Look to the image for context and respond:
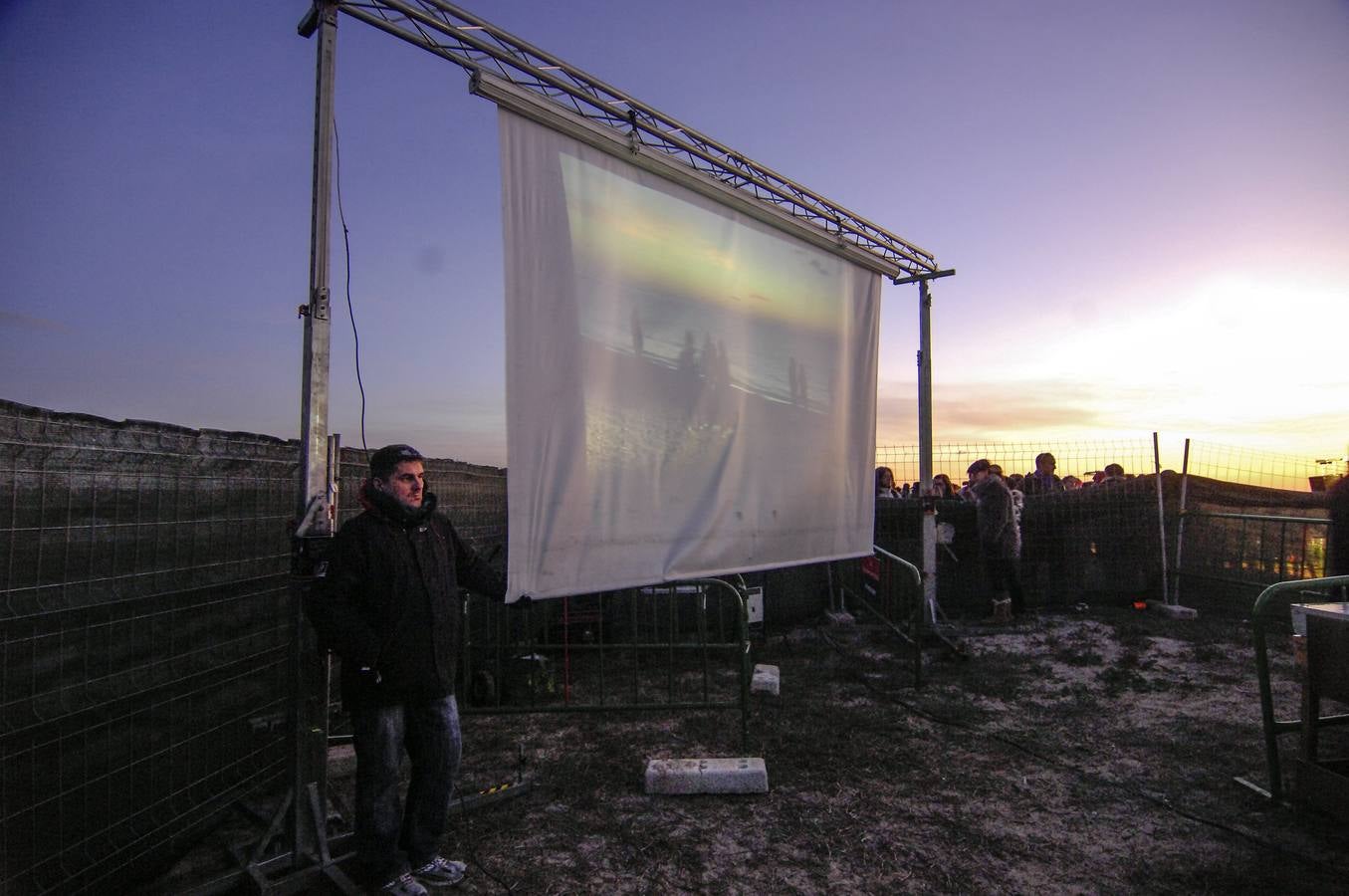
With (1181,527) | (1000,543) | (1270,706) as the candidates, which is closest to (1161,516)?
(1181,527)

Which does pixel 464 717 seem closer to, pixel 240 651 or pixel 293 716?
pixel 240 651

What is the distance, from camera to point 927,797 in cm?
390

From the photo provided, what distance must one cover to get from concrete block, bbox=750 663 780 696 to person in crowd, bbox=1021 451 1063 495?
654cm

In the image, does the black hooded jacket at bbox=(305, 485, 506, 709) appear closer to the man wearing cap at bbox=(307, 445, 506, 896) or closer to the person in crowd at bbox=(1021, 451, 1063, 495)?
the man wearing cap at bbox=(307, 445, 506, 896)

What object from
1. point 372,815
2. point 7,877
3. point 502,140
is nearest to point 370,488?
point 372,815

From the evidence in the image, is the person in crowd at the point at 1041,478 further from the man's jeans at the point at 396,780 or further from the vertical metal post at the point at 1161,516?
the man's jeans at the point at 396,780

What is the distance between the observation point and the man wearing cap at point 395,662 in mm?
2859

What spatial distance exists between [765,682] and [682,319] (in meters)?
3.11

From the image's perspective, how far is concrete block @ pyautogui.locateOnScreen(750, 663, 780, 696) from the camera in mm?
5719

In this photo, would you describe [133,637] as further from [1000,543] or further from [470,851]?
[1000,543]

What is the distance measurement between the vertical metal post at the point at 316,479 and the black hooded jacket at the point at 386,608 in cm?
15

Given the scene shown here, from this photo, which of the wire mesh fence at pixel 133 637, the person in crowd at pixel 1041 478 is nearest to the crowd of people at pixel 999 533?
the person in crowd at pixel 1041 478

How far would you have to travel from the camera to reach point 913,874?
3.13 meters

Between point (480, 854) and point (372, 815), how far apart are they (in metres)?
0.68
